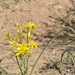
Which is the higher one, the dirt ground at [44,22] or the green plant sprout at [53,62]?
the dirt ground at [44,22]

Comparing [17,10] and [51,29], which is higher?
[17,10]

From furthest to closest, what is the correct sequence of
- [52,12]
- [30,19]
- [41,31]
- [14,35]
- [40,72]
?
1. [52,12]
2. [30,19]
3. [41,31]
4. [14,35]
5. [40,72]

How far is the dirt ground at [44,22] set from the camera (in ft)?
8.98

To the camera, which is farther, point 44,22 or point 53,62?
point 44,22

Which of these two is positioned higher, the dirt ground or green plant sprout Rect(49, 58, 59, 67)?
the dirt ground

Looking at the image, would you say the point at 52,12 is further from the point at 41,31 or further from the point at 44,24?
the point at 41,31

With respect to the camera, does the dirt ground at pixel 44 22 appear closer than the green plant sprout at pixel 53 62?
No

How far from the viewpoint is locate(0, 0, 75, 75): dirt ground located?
2738 millimetres

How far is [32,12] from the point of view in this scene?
441 centimetres

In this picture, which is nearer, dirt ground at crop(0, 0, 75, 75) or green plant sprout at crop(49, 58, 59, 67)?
green plant sprout at crop(49, 58, 59, 67)

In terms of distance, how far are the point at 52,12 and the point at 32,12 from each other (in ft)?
1.63

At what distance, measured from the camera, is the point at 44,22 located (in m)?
4.15

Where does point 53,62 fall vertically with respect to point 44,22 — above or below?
below

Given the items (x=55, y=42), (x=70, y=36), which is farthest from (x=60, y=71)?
(x=70, y=36)
